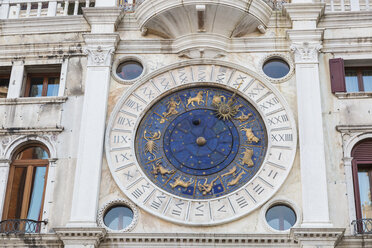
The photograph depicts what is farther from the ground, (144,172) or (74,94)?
(74,94)

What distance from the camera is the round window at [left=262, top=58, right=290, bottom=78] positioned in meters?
16.3

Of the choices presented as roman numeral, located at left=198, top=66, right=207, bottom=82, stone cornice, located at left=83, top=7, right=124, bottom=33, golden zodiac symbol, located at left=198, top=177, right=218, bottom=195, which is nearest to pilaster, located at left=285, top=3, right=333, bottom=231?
golden zodiac symbol, located at left=198, top=177, right=218, bottom=195

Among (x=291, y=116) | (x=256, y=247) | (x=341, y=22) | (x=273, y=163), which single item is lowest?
(x=256, y=247)

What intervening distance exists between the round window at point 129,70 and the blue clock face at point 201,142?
932 mm

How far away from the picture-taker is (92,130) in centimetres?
1570

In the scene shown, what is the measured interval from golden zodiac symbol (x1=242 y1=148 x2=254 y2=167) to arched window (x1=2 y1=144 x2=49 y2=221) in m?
4.37

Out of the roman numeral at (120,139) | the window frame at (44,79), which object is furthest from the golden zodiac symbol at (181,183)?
the window frame at (44,79)

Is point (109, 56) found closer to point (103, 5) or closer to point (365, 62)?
point (103, 5)

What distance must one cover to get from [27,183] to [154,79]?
3.70 metres

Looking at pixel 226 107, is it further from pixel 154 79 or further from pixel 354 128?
pixel 354 128

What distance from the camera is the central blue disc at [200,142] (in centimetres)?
1543

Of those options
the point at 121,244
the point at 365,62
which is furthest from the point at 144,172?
the point at 365,62

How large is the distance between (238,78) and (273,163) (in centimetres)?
226

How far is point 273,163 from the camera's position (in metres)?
15.2
